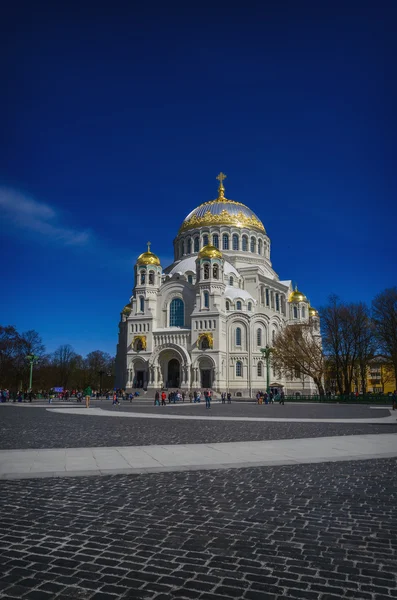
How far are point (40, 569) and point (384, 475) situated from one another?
666 cm

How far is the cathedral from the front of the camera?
203 ft

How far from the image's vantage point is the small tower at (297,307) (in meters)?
81.5

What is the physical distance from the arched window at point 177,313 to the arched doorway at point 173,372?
5.37 metres

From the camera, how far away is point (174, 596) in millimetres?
3631

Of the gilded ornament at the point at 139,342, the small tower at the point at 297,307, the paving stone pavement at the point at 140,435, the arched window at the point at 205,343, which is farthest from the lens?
the small tower at the point at 297,307

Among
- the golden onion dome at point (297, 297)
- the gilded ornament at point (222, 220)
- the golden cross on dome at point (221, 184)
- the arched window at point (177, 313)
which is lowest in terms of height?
the arched window at point (177, 313)

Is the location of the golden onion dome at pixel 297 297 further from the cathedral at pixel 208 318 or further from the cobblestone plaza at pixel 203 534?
the cobblestone plaza at pixel 203 534

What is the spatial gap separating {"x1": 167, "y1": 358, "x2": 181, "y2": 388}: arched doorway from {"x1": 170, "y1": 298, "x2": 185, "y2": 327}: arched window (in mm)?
5370

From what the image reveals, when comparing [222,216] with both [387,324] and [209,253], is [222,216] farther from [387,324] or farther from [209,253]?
[387,324]

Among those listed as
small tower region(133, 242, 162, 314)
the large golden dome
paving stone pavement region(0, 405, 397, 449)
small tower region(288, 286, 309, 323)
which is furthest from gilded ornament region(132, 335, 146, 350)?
paving stone pavement region(0, 405, 397, 449)

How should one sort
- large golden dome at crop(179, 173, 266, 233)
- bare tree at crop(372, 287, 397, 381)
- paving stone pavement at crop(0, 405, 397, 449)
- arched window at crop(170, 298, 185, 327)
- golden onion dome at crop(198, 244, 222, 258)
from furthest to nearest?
large golden dome at crop(179, 173, 266, 233) < arched window at crop(170, 298, 185, 327) < golden onion dome at crop(198, 244, 222, 258) < bare tree at crop(372, 287, 397, 381) < paving stone pavement at crop(0, 405, 397, 449)

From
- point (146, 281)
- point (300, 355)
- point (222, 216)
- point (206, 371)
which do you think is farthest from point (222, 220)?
point (300, 355)

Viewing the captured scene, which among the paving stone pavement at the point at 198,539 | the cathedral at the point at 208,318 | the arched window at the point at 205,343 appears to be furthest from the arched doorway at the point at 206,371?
the paving stone pavement at the point at 198,539

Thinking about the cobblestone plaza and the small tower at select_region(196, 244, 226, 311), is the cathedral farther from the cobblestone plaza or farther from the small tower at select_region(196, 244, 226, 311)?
the cobblestone plaza
